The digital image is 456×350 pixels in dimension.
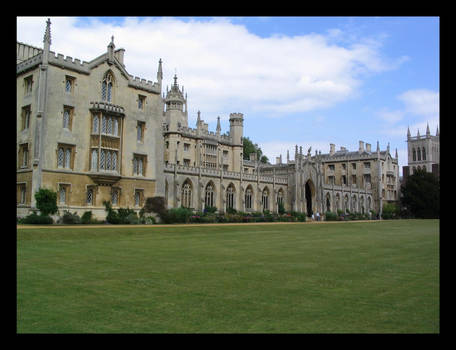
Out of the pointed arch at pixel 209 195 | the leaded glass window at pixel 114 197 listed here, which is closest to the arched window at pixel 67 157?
the leaded glass window at pixel 114 197

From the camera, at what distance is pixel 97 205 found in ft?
108

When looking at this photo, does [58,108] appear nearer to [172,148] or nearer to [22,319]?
[172,148]

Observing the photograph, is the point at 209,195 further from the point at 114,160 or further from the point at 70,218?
the point at 70,218

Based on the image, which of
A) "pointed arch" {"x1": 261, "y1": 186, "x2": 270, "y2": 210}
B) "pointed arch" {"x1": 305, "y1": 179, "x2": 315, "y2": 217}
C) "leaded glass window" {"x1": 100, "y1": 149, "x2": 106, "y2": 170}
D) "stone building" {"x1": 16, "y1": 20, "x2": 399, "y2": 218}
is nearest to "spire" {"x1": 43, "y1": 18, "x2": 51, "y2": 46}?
"stone building" {"x1": 16, "y1": 20, "x2": 399, "y2": 218}

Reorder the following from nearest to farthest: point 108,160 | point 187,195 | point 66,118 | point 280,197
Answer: point 66,118 < point 108,160 < point 187,195 < point 280,197

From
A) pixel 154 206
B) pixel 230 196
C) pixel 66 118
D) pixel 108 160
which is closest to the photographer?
pixel 66 118

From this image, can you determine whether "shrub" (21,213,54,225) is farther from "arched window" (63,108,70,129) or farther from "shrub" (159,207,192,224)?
"shrub" (159,207,192,224)

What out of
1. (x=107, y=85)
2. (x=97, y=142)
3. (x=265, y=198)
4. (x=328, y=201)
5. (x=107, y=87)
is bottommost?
(x=328, y=201)

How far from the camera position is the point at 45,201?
93.2 feet

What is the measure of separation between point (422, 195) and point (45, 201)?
60197 mm

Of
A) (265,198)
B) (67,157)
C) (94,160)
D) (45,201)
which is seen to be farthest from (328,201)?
(45,201)

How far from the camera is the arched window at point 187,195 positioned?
43.8 meters

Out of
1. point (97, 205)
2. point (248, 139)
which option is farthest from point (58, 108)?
point (248, 139)

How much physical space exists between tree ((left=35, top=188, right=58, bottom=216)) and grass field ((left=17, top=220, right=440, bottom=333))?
14.8 meters
